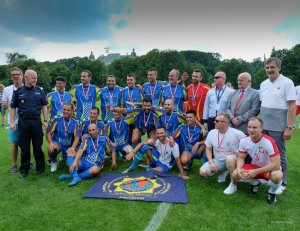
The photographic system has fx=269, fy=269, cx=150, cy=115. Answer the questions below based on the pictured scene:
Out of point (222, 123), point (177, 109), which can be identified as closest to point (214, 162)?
point (222, 123)

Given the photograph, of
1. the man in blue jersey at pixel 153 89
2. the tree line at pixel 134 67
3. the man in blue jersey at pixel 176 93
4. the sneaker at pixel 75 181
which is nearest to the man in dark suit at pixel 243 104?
the man in blue jersey at pixel 176 93

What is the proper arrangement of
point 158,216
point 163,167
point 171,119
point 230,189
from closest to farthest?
point 158,216
point 230,189
point 163,167
point 171,119

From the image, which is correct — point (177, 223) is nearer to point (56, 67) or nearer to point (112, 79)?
point (112, 79)

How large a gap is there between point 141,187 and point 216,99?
2.62m

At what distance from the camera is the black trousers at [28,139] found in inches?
224

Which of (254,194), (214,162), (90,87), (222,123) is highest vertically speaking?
(90,87)

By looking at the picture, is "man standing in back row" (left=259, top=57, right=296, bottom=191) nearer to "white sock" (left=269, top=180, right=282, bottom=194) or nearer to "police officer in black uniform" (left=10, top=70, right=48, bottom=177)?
"white sock" (left=269, top=180, right=282, bottom=194)

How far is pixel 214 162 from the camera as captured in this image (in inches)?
207

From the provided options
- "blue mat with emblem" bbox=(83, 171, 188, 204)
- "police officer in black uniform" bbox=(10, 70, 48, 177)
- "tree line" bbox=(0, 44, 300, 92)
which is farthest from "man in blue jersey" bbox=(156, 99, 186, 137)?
"tree line" bbox=(0, 44, 300, 92)

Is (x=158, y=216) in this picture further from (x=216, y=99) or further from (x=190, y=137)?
(x=216, y=99)

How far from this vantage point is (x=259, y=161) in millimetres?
4605

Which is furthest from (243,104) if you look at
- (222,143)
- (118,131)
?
(118,131)

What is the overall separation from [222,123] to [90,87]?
3.82 m

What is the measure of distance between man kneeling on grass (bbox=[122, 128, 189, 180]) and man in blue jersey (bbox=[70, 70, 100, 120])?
2.00m
